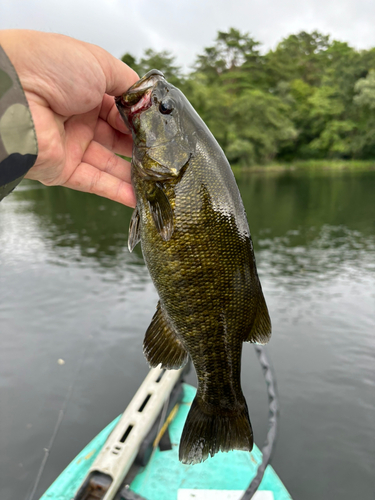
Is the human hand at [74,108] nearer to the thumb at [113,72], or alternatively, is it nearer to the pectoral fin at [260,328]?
the thumb at [113,72]

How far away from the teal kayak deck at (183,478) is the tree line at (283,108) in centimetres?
4124

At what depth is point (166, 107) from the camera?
181cm

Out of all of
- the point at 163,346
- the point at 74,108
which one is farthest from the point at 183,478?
the point at 74,108

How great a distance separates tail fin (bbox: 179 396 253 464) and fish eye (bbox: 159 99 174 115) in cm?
146

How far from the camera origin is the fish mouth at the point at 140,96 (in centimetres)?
181

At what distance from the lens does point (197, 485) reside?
12.7 ft

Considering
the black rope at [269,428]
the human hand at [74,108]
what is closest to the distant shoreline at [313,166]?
the black rope at [269,428]

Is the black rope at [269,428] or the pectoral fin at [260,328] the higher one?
the pectoral fin at [260,328]

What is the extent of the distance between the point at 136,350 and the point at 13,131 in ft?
23.1

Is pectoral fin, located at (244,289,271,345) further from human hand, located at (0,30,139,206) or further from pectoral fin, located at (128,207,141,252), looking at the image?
human hand, located at (0,30,139,206)

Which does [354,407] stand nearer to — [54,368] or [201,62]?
[54,368]

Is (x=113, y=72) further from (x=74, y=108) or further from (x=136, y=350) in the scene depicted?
(x=136, y=350)

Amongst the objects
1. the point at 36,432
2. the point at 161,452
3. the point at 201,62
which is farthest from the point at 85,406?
the point at 201,62

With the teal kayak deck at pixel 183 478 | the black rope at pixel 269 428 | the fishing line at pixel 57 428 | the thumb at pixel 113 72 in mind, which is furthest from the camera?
the fishing line at pixel 57 428
